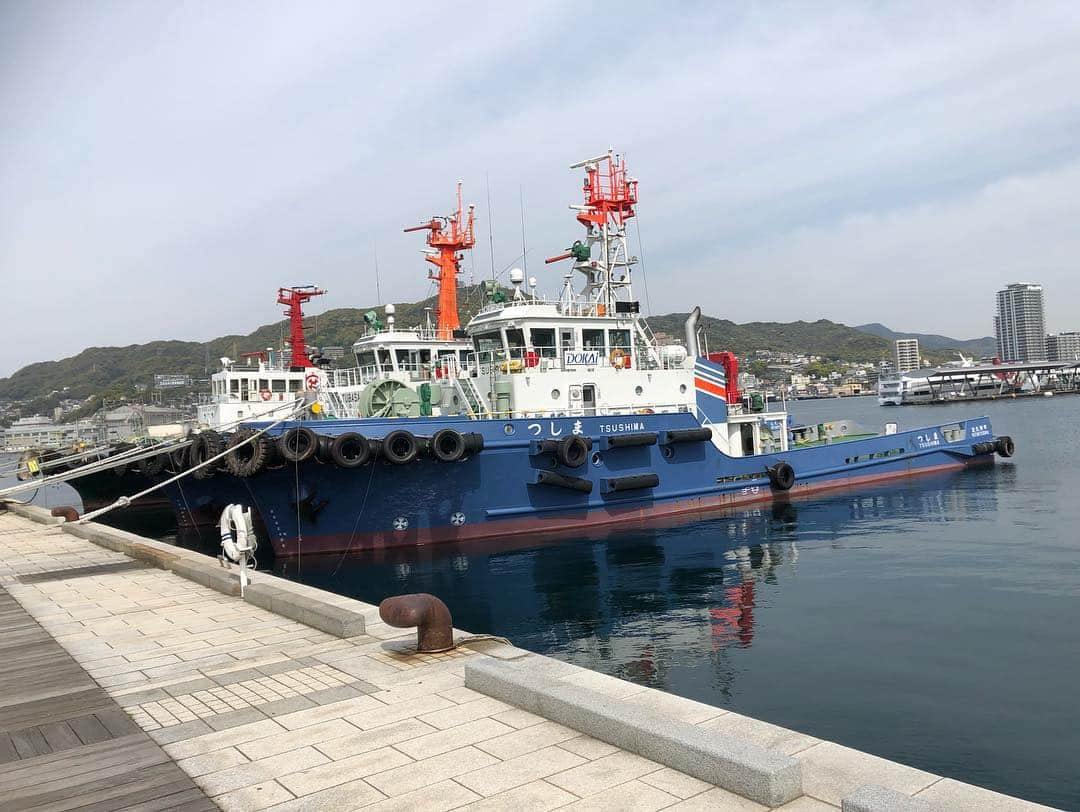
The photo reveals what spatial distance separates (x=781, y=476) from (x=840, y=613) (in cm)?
1142

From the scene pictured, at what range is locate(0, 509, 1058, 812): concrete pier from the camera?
12.8 ft

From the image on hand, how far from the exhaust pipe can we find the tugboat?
0.05 m

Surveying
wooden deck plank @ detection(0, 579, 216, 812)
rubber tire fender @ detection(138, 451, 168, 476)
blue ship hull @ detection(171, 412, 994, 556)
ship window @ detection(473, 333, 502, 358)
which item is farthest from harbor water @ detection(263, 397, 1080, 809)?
rubber tire fender @ detection(138, 451, 168, 476)

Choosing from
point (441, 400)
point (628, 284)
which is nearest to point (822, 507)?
point (628, 284)

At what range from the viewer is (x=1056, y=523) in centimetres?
1866

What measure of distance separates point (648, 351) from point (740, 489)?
473 cm

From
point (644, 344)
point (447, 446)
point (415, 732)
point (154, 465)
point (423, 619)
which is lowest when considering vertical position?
point (415, 732)

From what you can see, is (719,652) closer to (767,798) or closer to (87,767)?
(767,798)

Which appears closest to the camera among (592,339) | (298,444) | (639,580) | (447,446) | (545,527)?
(639,580)

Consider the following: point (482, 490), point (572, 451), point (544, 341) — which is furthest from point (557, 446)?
point (544, 341)

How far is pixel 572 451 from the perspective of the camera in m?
18.4

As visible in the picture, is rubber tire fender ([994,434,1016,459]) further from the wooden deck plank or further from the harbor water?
the wooden deck plank

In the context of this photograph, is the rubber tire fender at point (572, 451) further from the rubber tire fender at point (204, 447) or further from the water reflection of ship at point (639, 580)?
the rubber tire fender at point (204, 447)

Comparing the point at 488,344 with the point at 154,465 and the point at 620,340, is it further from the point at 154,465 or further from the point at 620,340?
the point at 154,465
